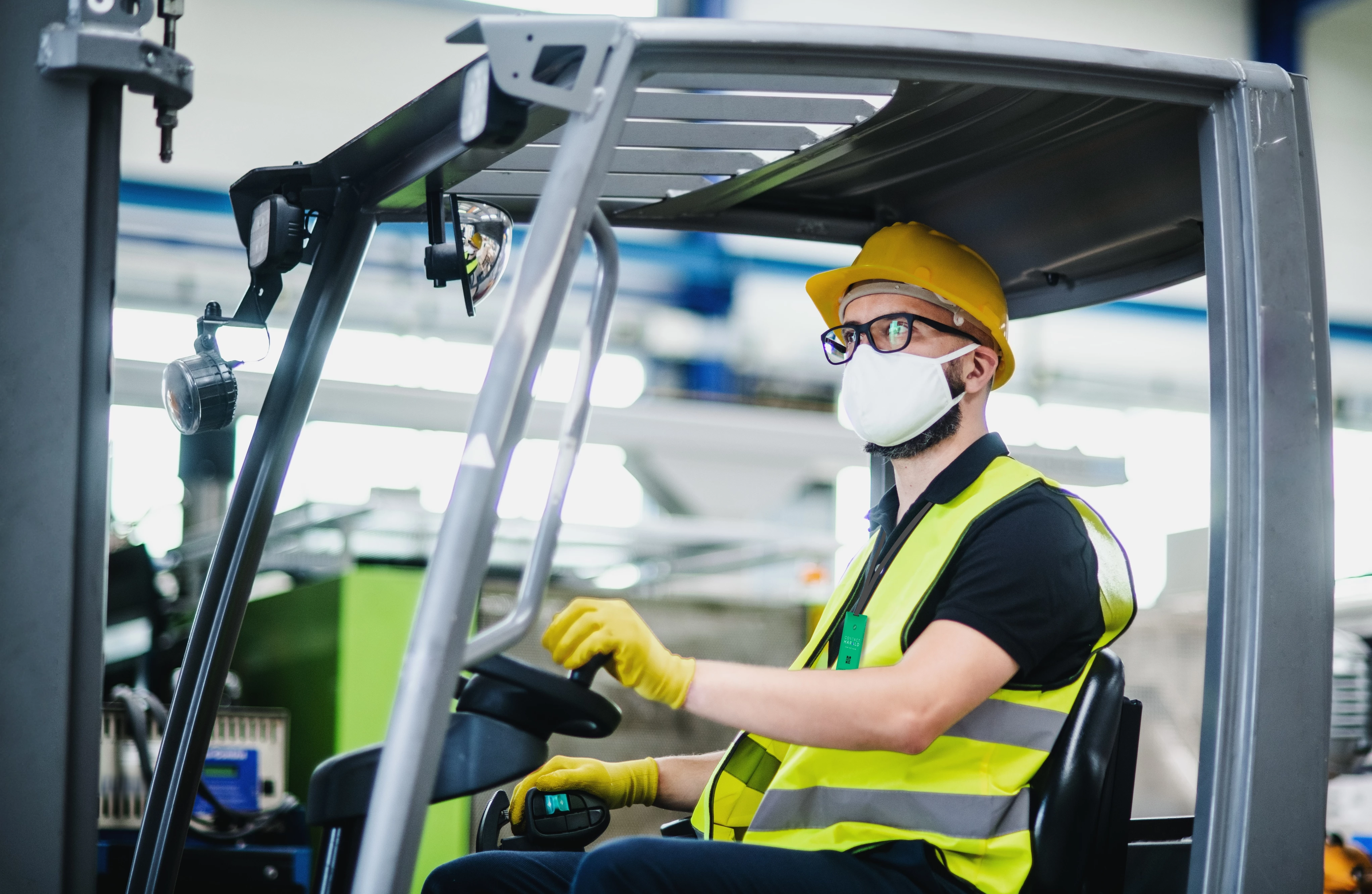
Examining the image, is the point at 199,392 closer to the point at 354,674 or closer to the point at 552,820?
the point at 552,820

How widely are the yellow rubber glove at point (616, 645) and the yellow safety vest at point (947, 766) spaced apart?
437mm

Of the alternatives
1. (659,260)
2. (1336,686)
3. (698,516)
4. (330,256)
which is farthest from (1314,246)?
(698,516)

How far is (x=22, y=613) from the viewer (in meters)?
1.76

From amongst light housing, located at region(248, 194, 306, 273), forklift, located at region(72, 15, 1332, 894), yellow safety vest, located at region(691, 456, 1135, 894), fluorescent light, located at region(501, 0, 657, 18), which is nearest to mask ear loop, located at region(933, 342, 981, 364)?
yellow safety vest, located at region(691, 456, 1135, 894)

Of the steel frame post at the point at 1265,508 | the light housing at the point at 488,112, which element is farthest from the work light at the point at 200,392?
the steel frame post at the point at 1265,508

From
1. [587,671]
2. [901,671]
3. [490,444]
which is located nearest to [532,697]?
[587,671]

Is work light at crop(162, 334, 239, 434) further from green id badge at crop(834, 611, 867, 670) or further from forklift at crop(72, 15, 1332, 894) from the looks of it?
green id badge at crop(834, 611, 867, 670)

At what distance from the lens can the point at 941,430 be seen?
2658 mm

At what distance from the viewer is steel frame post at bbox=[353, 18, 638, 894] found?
1546 millimetres

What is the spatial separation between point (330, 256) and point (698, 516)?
429 inches

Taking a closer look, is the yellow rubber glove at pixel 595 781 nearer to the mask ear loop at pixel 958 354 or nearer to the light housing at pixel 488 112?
the mask ear loop at pixel 958 354

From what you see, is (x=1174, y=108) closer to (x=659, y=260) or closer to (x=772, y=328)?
(x=659, y=260)

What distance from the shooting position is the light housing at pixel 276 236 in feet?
8.16

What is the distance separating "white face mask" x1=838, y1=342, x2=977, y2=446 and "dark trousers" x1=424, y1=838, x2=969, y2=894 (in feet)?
2.59
